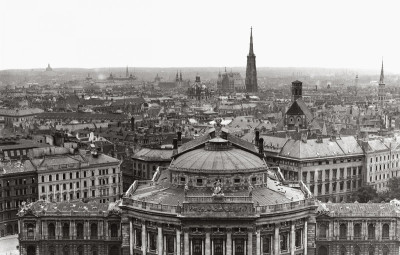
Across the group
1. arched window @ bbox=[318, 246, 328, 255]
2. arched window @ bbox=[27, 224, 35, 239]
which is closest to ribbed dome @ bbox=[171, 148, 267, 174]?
arched window @ bbox=[318, 246, 328, 255]

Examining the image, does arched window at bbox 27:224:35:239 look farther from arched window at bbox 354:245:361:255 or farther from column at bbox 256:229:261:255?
arched window at bbox 354:245:361:255

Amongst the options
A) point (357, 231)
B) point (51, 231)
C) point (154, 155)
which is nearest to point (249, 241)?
point (357, 231)

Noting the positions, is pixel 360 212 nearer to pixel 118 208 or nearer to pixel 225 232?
pixel 225 232

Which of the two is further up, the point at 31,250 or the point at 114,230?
the point at 114,230

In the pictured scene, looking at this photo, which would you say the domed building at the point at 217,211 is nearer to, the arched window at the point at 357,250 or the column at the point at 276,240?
the column at the point at 276,240

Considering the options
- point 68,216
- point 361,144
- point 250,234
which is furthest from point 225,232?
point 361,144

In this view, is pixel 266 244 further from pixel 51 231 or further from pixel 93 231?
pixel 51 231

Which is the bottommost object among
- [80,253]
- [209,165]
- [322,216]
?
[80,253]
